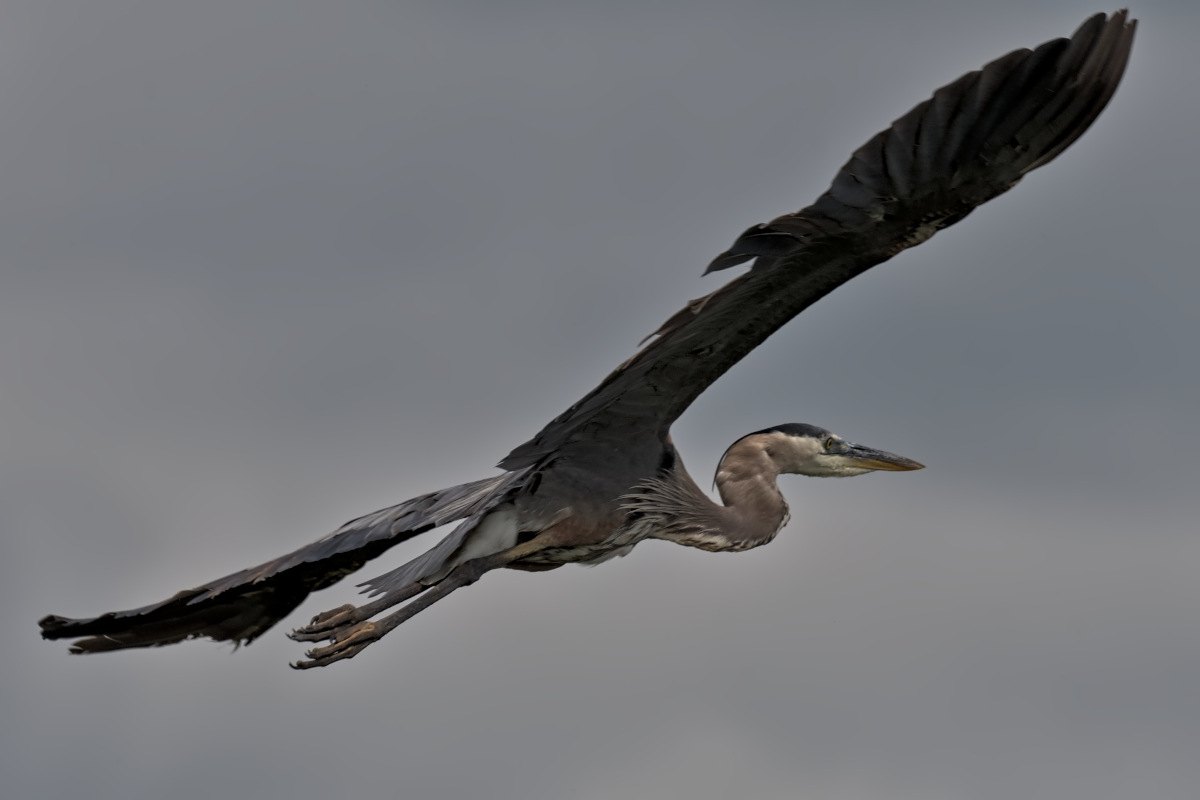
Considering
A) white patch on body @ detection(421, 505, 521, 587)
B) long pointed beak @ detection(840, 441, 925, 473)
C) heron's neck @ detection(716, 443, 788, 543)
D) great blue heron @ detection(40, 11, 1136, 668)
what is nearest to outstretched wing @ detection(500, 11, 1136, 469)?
great blue heron @ detection(40, 11, 1136, 668)

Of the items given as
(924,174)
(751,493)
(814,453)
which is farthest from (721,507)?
(924,174)

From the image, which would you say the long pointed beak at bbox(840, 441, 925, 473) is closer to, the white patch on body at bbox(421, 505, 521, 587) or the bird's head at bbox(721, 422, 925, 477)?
the bird's head at bbox(721, 422, 925, 477)

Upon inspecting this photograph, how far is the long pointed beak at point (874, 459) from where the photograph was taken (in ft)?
31.3

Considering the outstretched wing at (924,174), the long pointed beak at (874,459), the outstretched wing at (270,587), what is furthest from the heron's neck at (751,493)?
the outstretched wing at (924,174)

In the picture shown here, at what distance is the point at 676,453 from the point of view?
315 inches

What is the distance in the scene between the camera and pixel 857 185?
5.84 m

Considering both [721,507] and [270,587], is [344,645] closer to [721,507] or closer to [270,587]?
[270,587]

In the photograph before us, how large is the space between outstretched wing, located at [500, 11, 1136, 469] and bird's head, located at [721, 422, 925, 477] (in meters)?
2.48

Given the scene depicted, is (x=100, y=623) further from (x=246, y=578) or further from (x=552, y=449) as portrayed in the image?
(x=552, y=449)

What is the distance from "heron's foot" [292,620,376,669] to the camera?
702 centimetres

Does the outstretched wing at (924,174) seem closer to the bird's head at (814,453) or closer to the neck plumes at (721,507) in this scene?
the neck plumes at (721,507)

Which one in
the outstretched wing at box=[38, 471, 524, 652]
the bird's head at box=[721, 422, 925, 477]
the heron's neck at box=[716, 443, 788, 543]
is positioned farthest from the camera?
the bird's head at box=[721, 422, 925, 477]

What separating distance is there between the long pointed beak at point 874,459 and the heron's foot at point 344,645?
3670mm

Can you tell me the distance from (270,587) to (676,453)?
239 cm
